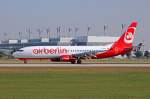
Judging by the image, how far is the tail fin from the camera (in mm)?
90356

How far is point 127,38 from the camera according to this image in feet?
299

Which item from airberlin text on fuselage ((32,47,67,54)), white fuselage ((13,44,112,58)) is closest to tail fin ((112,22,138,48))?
white fuselage ((13,44,112,58))

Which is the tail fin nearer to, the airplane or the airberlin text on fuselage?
the airplane

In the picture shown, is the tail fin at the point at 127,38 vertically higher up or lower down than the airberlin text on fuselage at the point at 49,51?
higher up

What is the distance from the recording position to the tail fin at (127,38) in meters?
90.4

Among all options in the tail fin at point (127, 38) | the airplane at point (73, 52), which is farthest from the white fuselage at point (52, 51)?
the tail fin at point (127, 38)

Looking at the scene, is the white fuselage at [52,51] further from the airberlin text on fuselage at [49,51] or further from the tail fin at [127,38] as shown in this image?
the tail fin at [127,38]
